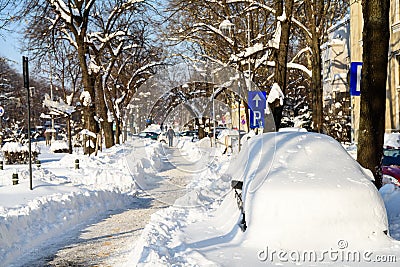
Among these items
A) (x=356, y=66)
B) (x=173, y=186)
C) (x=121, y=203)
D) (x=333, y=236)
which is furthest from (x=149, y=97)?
(x=333, y=236)

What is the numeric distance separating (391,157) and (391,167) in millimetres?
1274

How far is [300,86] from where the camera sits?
165 feet

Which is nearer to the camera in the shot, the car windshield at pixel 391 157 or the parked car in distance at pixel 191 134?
the car windshield at pixel 391 157

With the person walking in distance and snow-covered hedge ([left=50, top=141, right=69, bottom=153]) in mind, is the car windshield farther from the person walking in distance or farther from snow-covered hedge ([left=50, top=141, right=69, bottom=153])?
the person walking in distance

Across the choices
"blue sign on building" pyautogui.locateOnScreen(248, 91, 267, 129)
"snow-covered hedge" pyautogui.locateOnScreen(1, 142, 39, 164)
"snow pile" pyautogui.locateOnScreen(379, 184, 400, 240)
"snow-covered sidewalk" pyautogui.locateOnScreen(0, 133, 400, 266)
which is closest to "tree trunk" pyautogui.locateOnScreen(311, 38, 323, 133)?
"blue sign on building" pyautogui.locateOnScreen(248, 91, 267, 129)

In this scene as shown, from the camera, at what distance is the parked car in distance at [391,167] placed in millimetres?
11445

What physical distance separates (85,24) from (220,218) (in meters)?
16.2

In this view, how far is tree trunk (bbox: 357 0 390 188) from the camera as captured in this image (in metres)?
9.38

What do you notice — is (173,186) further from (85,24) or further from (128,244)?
(85,24)

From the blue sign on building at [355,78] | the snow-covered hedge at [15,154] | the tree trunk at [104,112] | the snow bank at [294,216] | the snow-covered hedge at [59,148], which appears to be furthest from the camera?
the snow-covered hedge at [59,148]

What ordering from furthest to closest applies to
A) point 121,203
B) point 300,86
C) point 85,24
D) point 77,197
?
point 300,86
point 85,24
point 121,203
point 77,197

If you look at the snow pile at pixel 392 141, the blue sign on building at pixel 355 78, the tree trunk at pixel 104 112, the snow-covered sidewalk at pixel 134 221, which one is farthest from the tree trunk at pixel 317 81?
the tree trunk at pixel 104 112

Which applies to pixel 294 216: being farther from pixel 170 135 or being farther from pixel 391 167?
pixel 170 135

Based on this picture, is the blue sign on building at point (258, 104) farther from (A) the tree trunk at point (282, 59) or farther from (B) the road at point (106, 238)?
(B) the road at point (106, 238)
